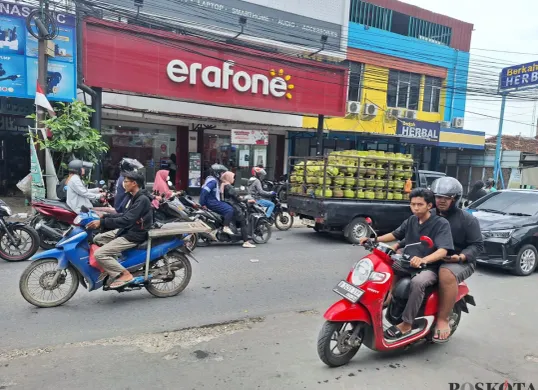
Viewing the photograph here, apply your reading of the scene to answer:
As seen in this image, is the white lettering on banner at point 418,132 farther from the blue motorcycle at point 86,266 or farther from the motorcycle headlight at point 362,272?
the motorcycle headlight at point 362,272

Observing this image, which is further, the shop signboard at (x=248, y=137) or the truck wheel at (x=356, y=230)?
the shop signboard at (x=248, y=137)

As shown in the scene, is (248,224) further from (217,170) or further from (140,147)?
(140,147)

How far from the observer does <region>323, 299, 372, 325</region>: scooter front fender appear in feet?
10.4

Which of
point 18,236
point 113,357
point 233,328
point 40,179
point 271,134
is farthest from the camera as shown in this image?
point 271,134

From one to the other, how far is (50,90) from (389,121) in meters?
15.1

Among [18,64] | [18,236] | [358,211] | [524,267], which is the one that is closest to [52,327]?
[18,236]

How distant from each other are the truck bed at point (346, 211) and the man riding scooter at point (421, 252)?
4.89 m

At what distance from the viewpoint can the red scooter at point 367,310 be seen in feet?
10.6

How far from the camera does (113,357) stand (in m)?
3.46

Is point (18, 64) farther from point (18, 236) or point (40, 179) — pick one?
point (18, 236)

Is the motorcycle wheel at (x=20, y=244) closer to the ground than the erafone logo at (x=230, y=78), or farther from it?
closer to the ground

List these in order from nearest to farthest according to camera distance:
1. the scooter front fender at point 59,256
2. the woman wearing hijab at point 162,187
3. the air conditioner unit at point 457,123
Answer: the scooter front fender at point 59,256 < the woman wearing hijab at point 162,187 < the air conditioner unit at point 457,123

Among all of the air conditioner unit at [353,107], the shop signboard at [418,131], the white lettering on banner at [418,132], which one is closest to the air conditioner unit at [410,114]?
the shop signboard at [418,131]

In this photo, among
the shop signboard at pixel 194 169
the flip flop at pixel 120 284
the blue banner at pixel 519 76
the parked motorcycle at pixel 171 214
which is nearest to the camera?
the flip flop at pixel 120 284
